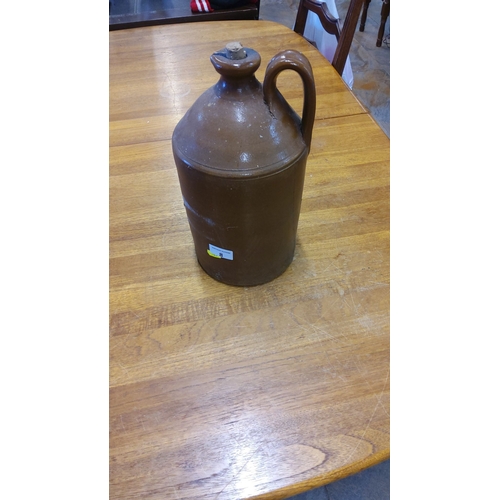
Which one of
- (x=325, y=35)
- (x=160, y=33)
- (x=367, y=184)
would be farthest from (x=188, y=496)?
(x=325, y=35)

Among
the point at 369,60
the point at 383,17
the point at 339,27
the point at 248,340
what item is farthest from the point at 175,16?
the point at 248,340

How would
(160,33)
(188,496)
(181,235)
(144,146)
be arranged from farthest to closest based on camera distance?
(160,33) → (144,146) → (181,235) → (188,496)

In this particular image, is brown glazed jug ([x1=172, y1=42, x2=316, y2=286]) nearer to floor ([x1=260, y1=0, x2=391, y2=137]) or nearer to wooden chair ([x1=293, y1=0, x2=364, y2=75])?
wooden chair ([x1=293, y1=0, x2=364, y2=75])

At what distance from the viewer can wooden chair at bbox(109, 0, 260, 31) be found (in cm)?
206

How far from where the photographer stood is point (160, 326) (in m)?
0.80

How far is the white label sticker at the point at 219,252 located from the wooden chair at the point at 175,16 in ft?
5.48

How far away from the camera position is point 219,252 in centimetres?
80

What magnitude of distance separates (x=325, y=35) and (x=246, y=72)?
1.46 meters

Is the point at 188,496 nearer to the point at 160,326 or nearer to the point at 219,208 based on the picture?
the point at 160,326

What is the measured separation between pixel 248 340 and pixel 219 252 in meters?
0.17

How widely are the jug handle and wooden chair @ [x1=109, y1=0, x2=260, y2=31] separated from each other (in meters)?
1.68

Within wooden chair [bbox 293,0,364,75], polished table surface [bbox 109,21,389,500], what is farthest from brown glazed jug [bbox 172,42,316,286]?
wooden chair [bbox 293,0,364,75]

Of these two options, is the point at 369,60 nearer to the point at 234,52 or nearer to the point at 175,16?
the point at 175,16

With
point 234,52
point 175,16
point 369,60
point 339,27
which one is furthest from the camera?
point 369,60
